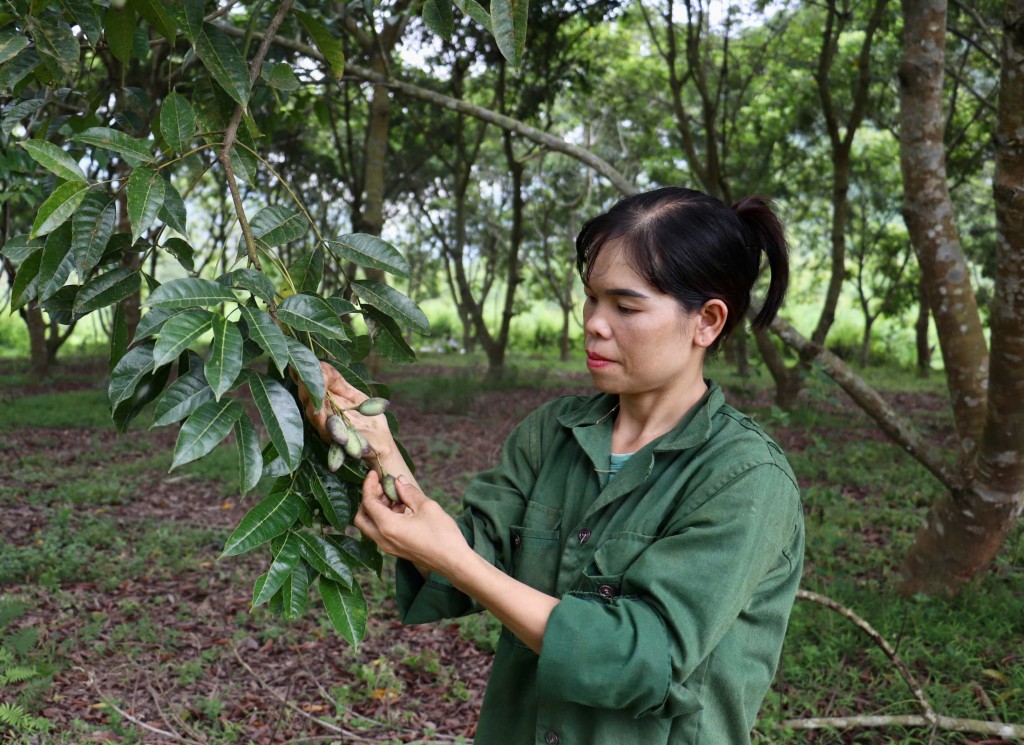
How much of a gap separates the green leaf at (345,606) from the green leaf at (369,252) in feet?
1.61

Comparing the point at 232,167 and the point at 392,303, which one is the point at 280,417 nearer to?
the point at 392,303

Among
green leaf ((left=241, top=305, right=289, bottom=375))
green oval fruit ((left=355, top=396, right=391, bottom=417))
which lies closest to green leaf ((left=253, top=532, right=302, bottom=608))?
green oval fruit ((left=355, top=396, right=391, bottom=417))

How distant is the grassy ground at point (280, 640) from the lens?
2.92m

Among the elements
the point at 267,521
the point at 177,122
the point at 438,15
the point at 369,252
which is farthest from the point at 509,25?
the point at 267,521

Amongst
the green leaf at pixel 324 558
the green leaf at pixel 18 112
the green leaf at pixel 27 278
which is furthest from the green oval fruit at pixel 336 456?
the green leaf at pixel 18 112

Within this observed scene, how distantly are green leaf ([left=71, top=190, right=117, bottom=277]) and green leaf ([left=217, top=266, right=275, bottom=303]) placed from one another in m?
0.19

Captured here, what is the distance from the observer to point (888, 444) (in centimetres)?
666

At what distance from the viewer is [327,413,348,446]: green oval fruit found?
1284 mm

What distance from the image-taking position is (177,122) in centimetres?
131

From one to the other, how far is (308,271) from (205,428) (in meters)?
0.43

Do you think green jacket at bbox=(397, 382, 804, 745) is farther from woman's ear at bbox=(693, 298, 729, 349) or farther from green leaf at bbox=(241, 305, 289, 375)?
green leaf at bbox=(241, 305, 289, 375)

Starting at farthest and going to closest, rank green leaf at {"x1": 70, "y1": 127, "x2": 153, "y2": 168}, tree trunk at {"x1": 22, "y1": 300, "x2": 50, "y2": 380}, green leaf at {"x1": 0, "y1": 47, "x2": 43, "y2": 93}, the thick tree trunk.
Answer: tree trunk at {"x1": 22, "y1": 300, "x2": 50, "y2": 380}
the thick tree trunk
green leaf at {"x1": 0, "y1": 47, "x2": 43, "y2": 93}
green leaf at {"x1": 70, "y1": 127, "x2": 153, "y2": 168}

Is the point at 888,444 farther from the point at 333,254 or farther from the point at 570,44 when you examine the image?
the point at 333,254

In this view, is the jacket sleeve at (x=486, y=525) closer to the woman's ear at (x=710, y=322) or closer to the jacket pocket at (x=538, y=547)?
the jacket pocket at (x=538, y=547)
